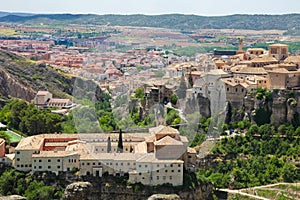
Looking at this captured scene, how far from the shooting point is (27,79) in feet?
90.5

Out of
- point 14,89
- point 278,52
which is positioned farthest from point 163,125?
point 14,89

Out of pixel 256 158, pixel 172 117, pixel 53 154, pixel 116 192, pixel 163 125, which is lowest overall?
pixel 116 192

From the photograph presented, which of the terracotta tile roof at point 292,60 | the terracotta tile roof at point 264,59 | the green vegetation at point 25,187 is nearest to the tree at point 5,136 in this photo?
the green vegetation at point 25,187

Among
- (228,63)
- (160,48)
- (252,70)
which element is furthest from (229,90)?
(160,48)

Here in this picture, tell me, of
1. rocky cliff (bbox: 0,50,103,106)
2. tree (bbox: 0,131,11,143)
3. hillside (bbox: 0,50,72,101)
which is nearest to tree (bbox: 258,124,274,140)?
tree (bbox: 0,131,11,143)

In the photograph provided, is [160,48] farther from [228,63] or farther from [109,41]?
[228,63]

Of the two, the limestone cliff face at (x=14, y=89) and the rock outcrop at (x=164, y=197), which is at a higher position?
the rock outcrop at (x=164, y=197)

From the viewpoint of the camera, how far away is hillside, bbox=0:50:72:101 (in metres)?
25.9

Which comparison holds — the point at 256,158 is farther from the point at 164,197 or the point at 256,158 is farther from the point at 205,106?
the point at 164,197

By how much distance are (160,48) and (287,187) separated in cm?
578

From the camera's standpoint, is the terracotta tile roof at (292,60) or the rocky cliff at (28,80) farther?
the rocky cliff at (28,80)

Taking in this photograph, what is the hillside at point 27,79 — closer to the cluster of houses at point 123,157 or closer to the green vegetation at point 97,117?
the cluster of houses at point 123,157

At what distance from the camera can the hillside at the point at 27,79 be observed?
25875 mm

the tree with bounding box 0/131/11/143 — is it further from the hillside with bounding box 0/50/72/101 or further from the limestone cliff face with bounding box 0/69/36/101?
the limestone cliff face with bounding box 0/69/36/101
